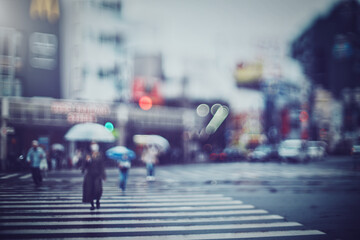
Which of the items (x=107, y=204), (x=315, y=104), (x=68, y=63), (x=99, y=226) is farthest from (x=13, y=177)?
(x=315, y=104)

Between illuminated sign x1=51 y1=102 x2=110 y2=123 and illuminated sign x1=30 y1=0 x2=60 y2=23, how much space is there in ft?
24.9

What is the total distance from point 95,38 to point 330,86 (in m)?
50.9

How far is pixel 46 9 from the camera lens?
89.4 feet

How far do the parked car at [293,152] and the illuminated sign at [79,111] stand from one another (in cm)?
2168

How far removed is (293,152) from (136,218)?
112 ft

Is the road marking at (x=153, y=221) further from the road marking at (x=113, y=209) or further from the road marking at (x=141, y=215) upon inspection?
the road marking at (x=113, y=209)

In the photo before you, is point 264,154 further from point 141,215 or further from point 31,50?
point 141,215

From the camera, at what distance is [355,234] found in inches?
290

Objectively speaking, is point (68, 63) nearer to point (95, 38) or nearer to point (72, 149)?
point (95, 38)

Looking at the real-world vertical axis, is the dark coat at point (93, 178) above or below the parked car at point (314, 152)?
above

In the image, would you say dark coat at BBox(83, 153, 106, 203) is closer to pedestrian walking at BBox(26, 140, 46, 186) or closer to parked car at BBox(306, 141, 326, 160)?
pedestrian walking at BBox(26, 140, 46, 186)

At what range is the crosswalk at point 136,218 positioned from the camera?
695 cm

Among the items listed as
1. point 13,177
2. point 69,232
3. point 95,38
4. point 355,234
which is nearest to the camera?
point 69,232

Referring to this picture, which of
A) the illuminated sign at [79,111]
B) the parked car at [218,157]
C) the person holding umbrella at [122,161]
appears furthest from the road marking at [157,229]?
the parked car at [218,157]
